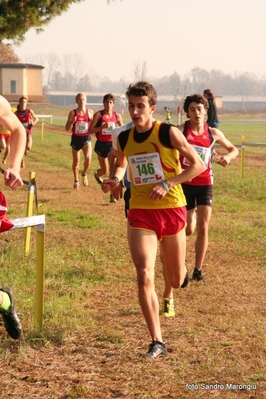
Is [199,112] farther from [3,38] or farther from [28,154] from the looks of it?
[28,154]

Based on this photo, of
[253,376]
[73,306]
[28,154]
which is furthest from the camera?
[28,154]

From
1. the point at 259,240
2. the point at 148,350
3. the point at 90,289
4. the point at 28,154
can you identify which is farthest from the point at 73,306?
the point at 28,154

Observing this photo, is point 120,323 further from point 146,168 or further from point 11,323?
point 146,168

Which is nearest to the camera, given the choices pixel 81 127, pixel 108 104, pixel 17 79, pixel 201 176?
pixel 201 176

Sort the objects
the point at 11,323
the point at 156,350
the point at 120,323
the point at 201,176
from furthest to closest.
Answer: the point at 201,176, the point at 120,323, the point at 11,323, the point at 156,350

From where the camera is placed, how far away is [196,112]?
305 inches

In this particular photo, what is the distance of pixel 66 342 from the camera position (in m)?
5.64

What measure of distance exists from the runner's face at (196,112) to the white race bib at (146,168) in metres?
2.32

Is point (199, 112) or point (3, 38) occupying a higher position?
point (3, 38)

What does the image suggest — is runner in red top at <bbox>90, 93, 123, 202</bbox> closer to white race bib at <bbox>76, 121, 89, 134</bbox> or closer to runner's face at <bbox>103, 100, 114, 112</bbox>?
runner's face at <bbox>103, 100, 114, 112</bbox>

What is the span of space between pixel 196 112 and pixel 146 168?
2.41 meters

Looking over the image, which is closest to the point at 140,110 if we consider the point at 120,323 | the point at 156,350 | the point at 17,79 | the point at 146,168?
the point at 146,168

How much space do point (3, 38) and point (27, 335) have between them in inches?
574

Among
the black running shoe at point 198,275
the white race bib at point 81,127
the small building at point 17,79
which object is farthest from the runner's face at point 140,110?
the small building at point 17,79
